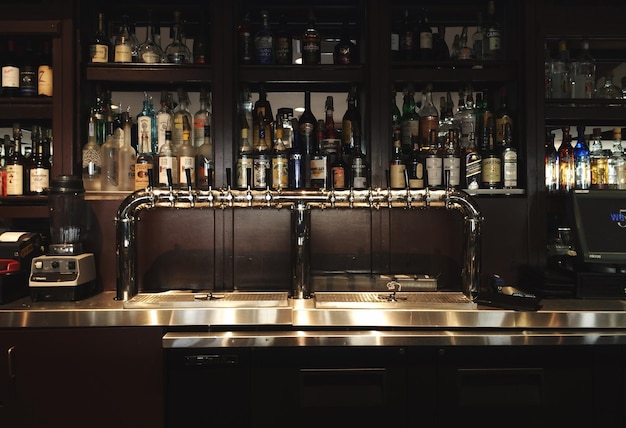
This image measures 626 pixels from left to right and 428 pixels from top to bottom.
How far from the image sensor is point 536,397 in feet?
5.79

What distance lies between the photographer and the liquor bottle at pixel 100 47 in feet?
7.36

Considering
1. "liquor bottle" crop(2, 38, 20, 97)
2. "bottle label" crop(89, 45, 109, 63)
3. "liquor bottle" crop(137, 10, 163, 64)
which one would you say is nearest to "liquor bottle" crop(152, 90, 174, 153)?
"liquor bottle" crop(137, 10, 163, 64)

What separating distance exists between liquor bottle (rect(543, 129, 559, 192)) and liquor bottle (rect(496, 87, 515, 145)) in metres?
0.24

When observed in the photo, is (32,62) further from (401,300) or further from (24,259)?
(401,300)

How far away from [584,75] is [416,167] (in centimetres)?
92

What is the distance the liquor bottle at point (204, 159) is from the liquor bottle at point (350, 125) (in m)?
0.60

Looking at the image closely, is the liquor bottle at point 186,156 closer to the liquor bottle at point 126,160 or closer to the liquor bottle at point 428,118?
the liquor bottle at point 126,160

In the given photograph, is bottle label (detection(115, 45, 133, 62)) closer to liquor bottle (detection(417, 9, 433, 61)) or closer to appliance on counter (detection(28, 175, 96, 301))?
appliance on counter (detection(28, 175, 96, 301))

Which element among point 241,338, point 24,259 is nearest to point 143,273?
point 24,259

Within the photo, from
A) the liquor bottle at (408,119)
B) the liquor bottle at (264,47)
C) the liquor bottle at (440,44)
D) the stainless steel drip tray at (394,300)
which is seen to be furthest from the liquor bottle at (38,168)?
the liquor bottle at (440,44)

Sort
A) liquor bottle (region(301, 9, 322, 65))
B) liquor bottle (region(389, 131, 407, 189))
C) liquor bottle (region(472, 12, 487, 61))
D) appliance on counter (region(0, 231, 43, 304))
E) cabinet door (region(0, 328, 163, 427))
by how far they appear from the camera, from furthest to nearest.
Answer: liquor bottle (region(472, 12, 487, 61)), liquor bottle (region(301, 9, 322, 65)), liquor bottle (region(389, 131, 407, 189)), appliance on counter (region(0, 231, 43, 304)), cabinet door (region(0, 328, 163, 427))

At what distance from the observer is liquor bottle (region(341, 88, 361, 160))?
93.7 inches

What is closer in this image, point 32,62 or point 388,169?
point 388,169

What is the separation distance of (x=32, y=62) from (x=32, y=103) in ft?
0.92
